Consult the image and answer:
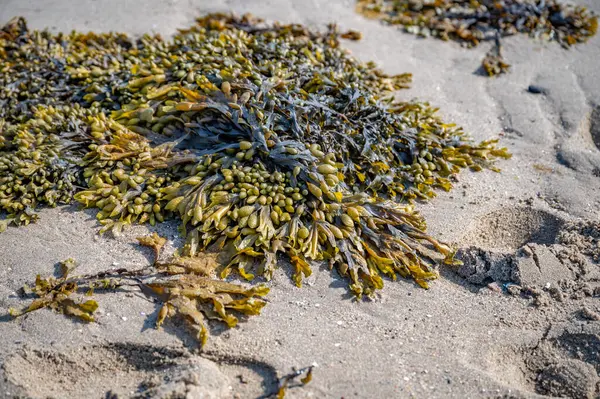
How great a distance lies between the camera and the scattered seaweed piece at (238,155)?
2846 mm

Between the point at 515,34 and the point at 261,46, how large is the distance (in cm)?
282

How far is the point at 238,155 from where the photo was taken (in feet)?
9.75

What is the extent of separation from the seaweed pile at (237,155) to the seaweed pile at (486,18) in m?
1.73

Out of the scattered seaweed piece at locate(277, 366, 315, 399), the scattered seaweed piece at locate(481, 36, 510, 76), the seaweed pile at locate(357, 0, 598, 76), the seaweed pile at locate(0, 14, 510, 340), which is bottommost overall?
the scattered seaweed piece at locate(277, 366, 315, 399)

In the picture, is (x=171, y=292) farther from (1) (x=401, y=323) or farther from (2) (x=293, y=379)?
(1) (x=401, y=323)

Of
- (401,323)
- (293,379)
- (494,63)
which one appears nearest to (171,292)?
(293,379)

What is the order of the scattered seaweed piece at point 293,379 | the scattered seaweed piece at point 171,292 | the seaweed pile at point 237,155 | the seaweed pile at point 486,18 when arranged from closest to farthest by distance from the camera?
the scattered seaweed piece at point 293,379 → the scattered seaweed piece at point 171,292 → the seaweed pile at point 237,155 → the seaweed pile at point 486,18

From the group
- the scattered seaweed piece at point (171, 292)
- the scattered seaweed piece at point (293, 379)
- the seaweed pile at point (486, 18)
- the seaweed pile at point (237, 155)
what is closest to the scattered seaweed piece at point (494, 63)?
the seaweed pile at point (486, 18)

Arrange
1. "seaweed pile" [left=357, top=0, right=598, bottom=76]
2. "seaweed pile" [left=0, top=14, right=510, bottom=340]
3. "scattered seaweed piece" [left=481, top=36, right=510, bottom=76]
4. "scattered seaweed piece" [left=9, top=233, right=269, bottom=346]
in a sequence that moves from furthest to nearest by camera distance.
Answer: "seaweed pile" [left=357, top=0, right=598, bottom=76]
"scattered seaweed piece" [left=481, top=36, right=510, bottom=76]
"seaweed pile" [left=0, top=14, right=510, bottom=340]
"scattered seaweed piece" [left=9, top=233, right=269, bottom=346]

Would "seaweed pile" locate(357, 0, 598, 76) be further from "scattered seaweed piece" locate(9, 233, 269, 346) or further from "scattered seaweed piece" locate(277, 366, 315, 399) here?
"scattered seaweed piece" locate(277, 366, 315, 399)

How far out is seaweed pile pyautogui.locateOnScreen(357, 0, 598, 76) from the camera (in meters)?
5.26

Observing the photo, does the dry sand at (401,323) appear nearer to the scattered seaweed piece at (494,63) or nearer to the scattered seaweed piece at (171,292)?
the scattered seaweed piece at (171,292)

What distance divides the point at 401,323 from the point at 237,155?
4.05 ft

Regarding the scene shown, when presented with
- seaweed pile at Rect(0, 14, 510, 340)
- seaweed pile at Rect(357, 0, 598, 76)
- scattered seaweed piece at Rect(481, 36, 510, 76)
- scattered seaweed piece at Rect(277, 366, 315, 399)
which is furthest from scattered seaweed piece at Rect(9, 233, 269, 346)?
seaweed pile at Rect(357, 0, 598, 76)
